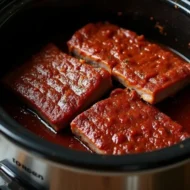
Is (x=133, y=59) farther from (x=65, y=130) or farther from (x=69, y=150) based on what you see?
(x=69, y=150)

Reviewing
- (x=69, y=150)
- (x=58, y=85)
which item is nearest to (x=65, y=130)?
(x=58, y=85)

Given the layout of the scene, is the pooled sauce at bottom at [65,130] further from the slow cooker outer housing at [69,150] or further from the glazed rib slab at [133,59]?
the slow cooker outer housing at [69,150]

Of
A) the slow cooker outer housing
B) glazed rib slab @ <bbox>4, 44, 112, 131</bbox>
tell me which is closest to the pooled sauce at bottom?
Answer: glazed rib slab @ <bbox>4, 44, 112, 131</bbox>

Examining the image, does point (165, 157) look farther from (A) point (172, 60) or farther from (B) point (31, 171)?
(A) point (172, 60)

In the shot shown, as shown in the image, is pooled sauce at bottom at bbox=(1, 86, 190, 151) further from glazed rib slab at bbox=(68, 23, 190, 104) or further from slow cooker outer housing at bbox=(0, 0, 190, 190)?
slow cooker outer housing at bbox=(0, 0, 190, 190)

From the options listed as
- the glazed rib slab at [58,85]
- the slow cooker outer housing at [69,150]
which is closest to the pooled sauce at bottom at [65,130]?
the glazed rib slab at [58,85]

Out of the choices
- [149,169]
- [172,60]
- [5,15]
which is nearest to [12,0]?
[5,15]
